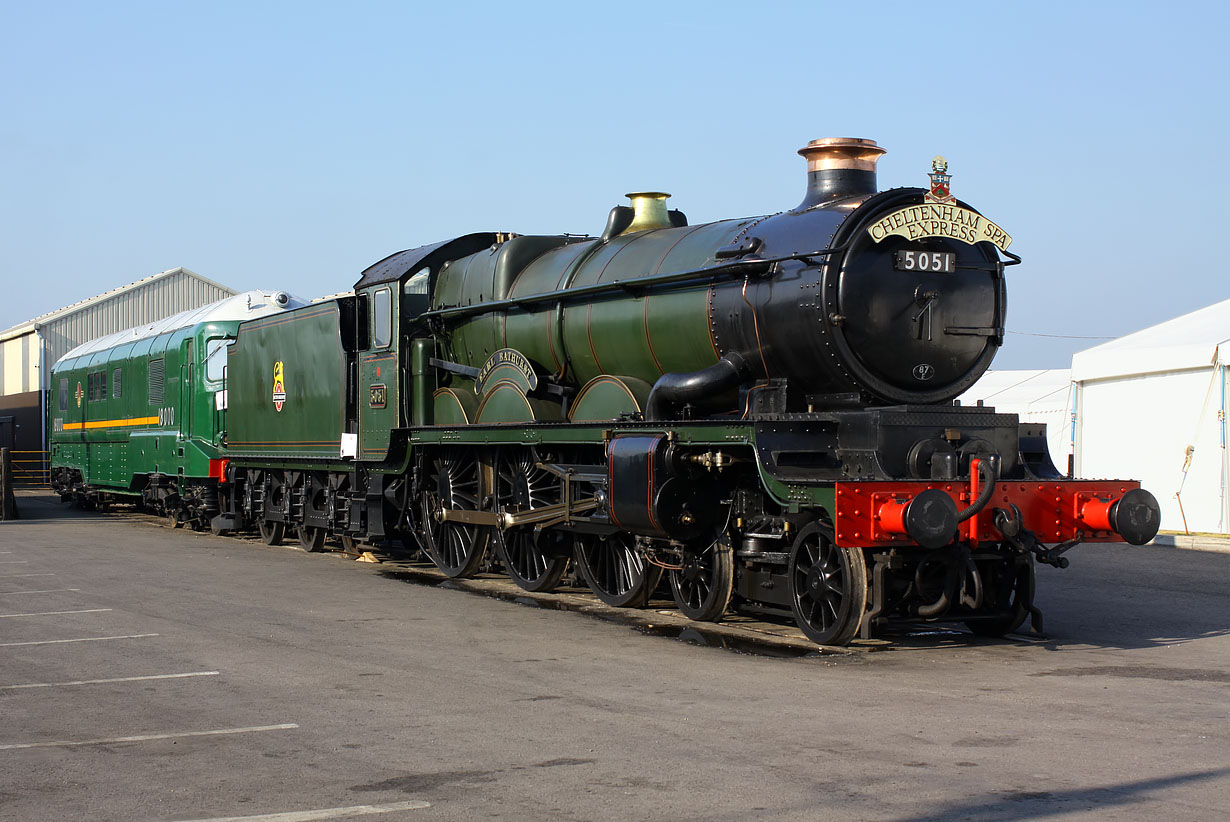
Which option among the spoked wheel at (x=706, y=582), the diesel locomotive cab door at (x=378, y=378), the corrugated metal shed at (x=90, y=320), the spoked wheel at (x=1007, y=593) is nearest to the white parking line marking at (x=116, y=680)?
the spoked wheel at (x=706, y=582)

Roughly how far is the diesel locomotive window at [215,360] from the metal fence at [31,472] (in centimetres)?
1940

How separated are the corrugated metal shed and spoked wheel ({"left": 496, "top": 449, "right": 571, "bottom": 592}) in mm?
33748

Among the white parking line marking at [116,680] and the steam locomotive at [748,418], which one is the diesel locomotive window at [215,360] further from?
the white parking line marking at [116,680]

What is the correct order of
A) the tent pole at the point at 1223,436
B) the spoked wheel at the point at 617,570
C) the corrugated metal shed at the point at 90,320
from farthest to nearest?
the corrugated metal shed at the point at 90,320 → the tent pole at the point at 1223,436 → the spoked wheel at the point at 617,570

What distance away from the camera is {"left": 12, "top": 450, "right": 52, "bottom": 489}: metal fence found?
38688mm

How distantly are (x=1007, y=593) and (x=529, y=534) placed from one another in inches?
191

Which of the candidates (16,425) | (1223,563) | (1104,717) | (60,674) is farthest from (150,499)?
(16,425)

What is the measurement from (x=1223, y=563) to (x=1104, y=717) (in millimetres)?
9918

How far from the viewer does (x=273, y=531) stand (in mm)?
18734

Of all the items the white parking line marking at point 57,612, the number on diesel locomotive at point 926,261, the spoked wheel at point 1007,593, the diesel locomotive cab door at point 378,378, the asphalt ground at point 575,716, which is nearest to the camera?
the asphalt ground at point 575,716

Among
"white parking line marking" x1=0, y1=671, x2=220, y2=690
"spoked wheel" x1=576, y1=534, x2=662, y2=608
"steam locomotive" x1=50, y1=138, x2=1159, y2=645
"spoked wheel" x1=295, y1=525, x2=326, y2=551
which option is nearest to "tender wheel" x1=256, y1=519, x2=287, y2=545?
"spoked wheel" x1=295, y1=525, x2=326, y2=551

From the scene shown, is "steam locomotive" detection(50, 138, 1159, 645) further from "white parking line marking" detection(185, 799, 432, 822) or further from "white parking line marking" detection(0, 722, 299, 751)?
"white parking line marking" detection(185, 799, 432, 822)

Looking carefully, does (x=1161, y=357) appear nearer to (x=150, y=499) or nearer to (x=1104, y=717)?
(x=1104, y=717)

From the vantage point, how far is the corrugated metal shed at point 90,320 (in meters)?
45.0
